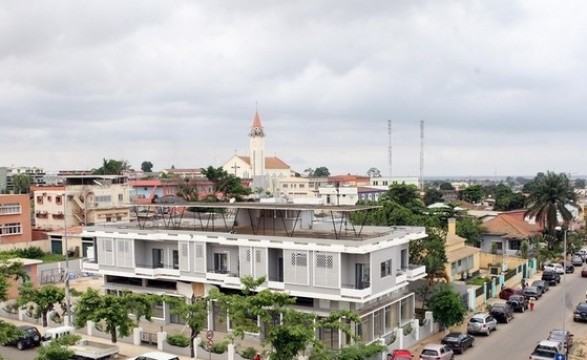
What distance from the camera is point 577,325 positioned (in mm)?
36344

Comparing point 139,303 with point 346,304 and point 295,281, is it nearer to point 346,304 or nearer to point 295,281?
point 295,281

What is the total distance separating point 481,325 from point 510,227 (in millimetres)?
30999

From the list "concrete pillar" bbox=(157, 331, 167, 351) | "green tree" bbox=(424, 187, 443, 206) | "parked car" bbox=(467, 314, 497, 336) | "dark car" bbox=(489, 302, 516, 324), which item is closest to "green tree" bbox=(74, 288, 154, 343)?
"concrete pillar" bbox=(157, 331, 167, 351)

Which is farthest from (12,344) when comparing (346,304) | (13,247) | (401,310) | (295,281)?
(13,247)

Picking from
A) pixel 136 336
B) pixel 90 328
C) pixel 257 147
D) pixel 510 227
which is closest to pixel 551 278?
pixel 510 227

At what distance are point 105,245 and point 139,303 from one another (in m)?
8.11

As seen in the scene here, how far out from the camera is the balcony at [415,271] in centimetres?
3269

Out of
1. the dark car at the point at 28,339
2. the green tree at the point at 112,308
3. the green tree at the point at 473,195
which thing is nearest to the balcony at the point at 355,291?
the green tree at the point at 112,308

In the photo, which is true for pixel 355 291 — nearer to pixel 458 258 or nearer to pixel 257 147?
pixel 458 258

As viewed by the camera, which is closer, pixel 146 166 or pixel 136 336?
pixel 136 336

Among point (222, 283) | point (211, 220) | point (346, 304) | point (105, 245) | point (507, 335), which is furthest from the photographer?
point (211, 220)

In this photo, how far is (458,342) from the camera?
1177 inches

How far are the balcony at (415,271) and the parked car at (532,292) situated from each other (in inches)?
516

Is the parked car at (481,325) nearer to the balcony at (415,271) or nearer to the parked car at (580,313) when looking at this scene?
the balcony at (415,271)
